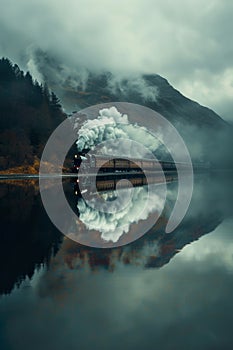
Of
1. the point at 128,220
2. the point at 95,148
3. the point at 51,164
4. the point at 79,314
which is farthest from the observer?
the point at 95,148

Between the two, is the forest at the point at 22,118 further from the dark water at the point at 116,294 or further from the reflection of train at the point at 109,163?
the dark water at the point at 116,294

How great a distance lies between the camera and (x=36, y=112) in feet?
326

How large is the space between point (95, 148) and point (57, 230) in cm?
7865

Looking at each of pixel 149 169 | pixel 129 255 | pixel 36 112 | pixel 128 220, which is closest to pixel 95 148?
pixel 36 112

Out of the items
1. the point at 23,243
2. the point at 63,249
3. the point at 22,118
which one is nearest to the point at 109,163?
the point at 22,118

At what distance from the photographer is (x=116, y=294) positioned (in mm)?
6816

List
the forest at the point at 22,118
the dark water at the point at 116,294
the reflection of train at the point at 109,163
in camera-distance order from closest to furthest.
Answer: the dark water at the point at 116,294, the forest at the point at 22,118, the reflection of train at the point at 109,163

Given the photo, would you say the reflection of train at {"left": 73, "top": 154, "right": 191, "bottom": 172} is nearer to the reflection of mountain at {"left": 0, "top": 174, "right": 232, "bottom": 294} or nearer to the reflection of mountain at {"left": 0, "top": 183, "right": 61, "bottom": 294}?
the reflection of mountain at {"left": 0, "top": 183, "right": 61, "bottom": 294}

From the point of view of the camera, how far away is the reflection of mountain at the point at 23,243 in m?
8.11

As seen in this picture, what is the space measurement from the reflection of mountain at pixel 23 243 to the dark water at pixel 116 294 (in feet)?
0.09

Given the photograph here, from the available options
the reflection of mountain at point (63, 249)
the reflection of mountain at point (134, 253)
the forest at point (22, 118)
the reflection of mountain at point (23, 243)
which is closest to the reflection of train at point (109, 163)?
the forest at point (22, 118)

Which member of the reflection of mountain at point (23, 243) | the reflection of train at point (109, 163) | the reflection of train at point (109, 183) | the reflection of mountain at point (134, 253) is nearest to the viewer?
the reflection of mountain at point (23, 243)

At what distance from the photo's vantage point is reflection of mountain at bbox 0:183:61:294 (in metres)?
8.11

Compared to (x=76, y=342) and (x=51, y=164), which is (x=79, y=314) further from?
(x=51, y=164)
